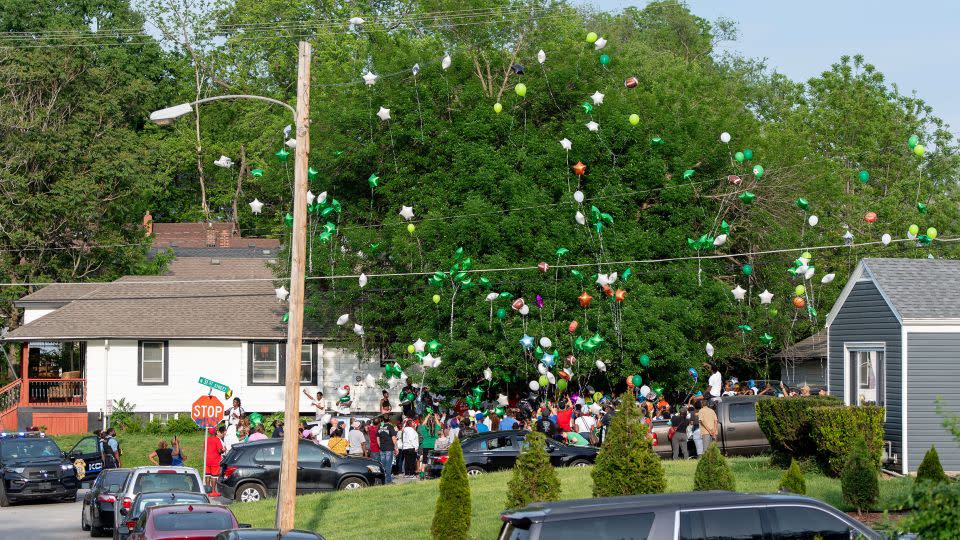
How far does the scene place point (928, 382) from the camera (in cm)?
2381

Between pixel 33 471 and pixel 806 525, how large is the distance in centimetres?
2394

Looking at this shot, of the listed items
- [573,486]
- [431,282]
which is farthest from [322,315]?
[573,486]

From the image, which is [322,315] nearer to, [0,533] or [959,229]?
[0,533]

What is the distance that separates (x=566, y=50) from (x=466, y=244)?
7798mm

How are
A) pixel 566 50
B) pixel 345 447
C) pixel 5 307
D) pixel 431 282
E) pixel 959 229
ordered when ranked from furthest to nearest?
pixel 959 229 < pixel 5 307 < pixel 566 50 < pixel 431 282 < pixel 345 447

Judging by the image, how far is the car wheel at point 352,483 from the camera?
2766 cm

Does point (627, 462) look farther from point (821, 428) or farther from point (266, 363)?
point (266, 363)

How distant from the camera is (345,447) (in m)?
30.2

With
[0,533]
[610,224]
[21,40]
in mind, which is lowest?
[0,533]

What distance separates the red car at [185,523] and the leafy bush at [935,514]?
414 inches

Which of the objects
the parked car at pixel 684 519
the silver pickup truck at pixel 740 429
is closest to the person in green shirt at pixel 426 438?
the silver pickup truck at pixel 740 429

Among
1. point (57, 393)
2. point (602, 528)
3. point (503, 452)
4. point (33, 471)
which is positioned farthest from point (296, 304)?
point (57, 393)

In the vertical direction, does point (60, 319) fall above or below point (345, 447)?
above

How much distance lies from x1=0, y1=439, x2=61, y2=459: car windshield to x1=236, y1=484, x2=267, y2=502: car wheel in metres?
7.12
